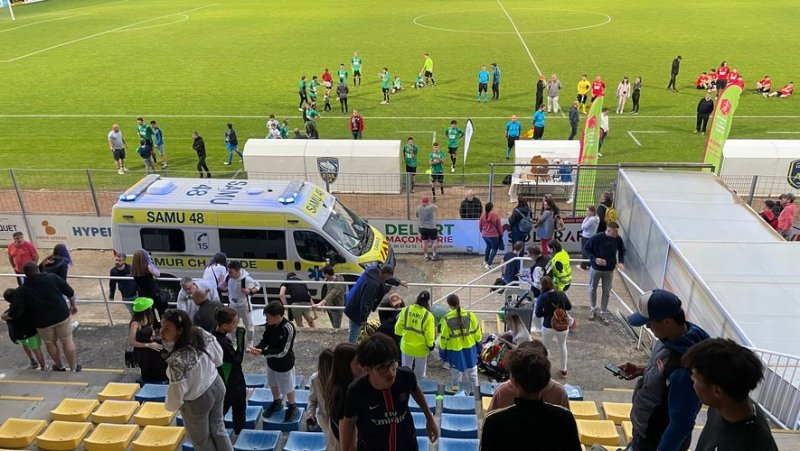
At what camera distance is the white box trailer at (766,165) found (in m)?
17.0

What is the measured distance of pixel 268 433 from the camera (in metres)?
6.45

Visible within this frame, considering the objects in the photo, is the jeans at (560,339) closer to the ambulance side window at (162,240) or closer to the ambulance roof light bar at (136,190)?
the ambulance side window at (162,240)

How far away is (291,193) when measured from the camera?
12250 millimetres

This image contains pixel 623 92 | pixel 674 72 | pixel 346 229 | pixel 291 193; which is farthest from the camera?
pixel 674 72

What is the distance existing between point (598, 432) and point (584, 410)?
2.19ft

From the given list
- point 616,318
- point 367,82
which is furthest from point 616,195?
point 367,82

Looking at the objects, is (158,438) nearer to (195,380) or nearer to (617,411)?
(195,380)

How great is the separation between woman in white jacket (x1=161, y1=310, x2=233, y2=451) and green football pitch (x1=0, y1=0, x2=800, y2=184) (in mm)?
15368

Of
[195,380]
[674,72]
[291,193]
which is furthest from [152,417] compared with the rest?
[674,72]

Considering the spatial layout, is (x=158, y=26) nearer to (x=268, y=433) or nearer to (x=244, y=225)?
(x=244, y=225)

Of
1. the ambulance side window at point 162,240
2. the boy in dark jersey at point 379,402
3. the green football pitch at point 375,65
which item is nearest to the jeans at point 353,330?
the boy in dark jersey at point 379,402

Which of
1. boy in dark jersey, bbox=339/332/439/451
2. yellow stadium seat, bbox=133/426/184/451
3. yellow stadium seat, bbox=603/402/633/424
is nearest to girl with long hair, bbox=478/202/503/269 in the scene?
yellow stadium seat, bbox=603/402/633/424

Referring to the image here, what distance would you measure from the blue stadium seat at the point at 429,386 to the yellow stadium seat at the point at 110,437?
11.1ft

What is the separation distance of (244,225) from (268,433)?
606 cm
